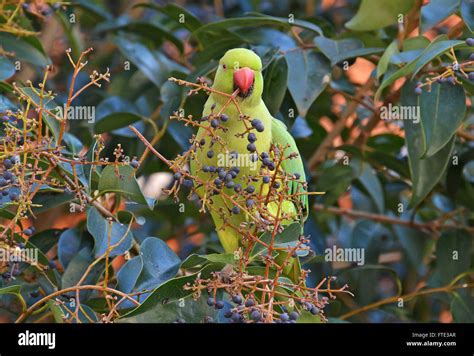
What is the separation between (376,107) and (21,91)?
960 mm

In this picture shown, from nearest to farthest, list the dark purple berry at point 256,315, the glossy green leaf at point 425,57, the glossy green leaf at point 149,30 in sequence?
the dark purple berry at point 256,315
the glossy green leaf at point 425,57
the glossy green leaf at point 149,30

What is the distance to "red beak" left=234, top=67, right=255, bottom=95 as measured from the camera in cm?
158

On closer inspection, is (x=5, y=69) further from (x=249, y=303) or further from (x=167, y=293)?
(x=249, y=303)

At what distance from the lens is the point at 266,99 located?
178 cm

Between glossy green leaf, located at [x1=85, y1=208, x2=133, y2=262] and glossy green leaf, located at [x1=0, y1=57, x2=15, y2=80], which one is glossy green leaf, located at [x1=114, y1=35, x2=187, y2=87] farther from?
glossy green leaf, located at [x1=85, y1=208, x2=133, y2=262]

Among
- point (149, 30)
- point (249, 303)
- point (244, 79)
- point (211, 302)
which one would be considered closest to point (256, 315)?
point (249, 303)

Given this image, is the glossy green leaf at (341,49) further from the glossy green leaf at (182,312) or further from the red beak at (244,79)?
the glossy green leaf at (182,312)

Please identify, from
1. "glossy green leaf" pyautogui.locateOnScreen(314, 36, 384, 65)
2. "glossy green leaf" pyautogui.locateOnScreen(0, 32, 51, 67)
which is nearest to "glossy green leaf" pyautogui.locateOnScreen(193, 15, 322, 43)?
"glossy green leaf" pyautogui.locateOnScreen(314, 36, 384, 65)

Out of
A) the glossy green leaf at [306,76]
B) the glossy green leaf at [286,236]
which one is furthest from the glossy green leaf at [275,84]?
the glossy green leaf at [286,236]

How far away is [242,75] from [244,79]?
12mm

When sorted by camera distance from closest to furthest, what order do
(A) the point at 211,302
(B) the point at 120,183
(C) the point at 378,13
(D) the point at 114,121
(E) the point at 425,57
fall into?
(A) the point at 211,302
(B) the point at 120,183
(E) the point at 425,57
(C) the point at 378,13
(D) the point at 114,121

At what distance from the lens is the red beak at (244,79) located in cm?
158

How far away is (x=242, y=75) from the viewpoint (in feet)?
5.23
